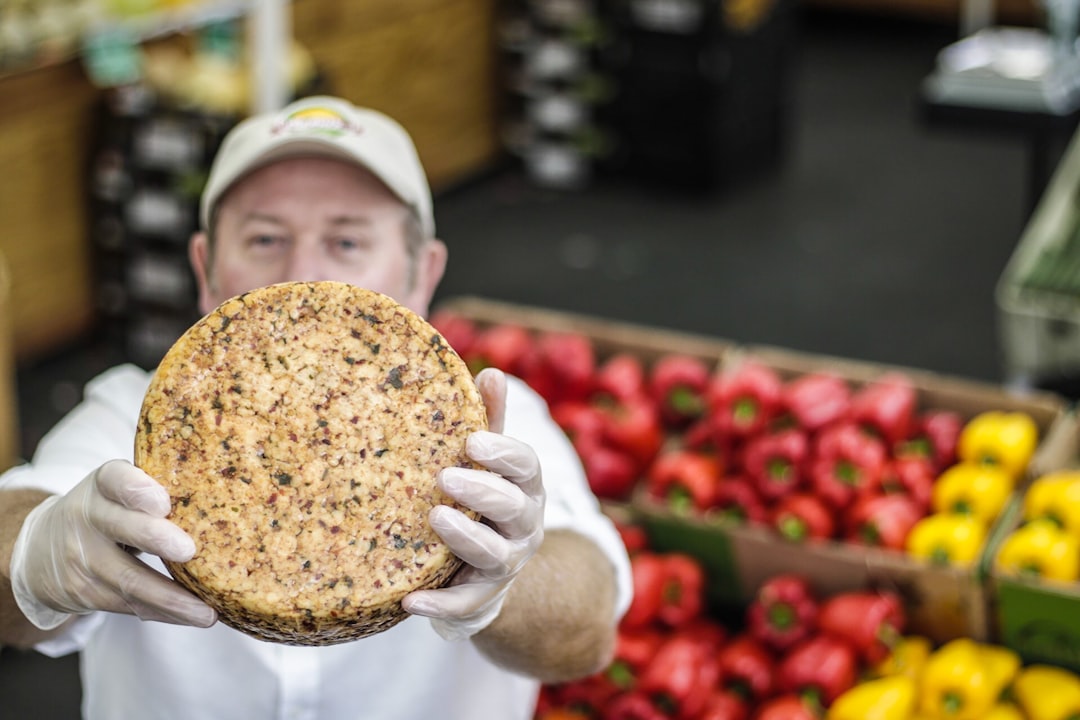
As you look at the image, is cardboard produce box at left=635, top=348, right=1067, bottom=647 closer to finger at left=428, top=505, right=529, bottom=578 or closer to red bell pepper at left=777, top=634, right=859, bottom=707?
red bell pepper at left=777, top=634, right=859, bottom=707

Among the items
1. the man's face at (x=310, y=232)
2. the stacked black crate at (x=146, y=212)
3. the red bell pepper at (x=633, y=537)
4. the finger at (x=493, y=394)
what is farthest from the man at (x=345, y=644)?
the stacked black crate at (x=146, y=212)

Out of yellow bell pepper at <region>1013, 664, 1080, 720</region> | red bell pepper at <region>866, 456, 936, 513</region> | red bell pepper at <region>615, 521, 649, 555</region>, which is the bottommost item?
red bell pepper at <region>615, 521, 649, 555</region>

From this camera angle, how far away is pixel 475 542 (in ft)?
4.05

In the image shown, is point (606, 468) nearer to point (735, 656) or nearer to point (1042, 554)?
point (735, 656)

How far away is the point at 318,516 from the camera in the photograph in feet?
4.05

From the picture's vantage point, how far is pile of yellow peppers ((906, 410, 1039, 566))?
2.40 m

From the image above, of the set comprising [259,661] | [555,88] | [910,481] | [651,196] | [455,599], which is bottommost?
[651,196]

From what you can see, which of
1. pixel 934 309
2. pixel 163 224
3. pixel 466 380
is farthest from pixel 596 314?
pixel 466 380

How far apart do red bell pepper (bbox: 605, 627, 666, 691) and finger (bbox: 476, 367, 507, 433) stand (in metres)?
1.02

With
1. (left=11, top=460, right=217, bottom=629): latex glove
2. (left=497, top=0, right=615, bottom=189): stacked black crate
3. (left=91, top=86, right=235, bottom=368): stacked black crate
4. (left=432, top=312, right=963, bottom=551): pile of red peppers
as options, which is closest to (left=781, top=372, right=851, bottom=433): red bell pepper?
(left=432, top=312, right=963, bottom=551): pile of red peppers

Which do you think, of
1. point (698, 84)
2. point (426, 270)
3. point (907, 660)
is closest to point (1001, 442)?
point (907, 660)

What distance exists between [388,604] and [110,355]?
12.7 ft

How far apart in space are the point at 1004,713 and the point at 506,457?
1.29 meters

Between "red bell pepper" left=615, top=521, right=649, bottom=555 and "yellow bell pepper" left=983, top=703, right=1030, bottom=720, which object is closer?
"yellow bell pepper" left=983, top=703, right=1030, bottom=720
